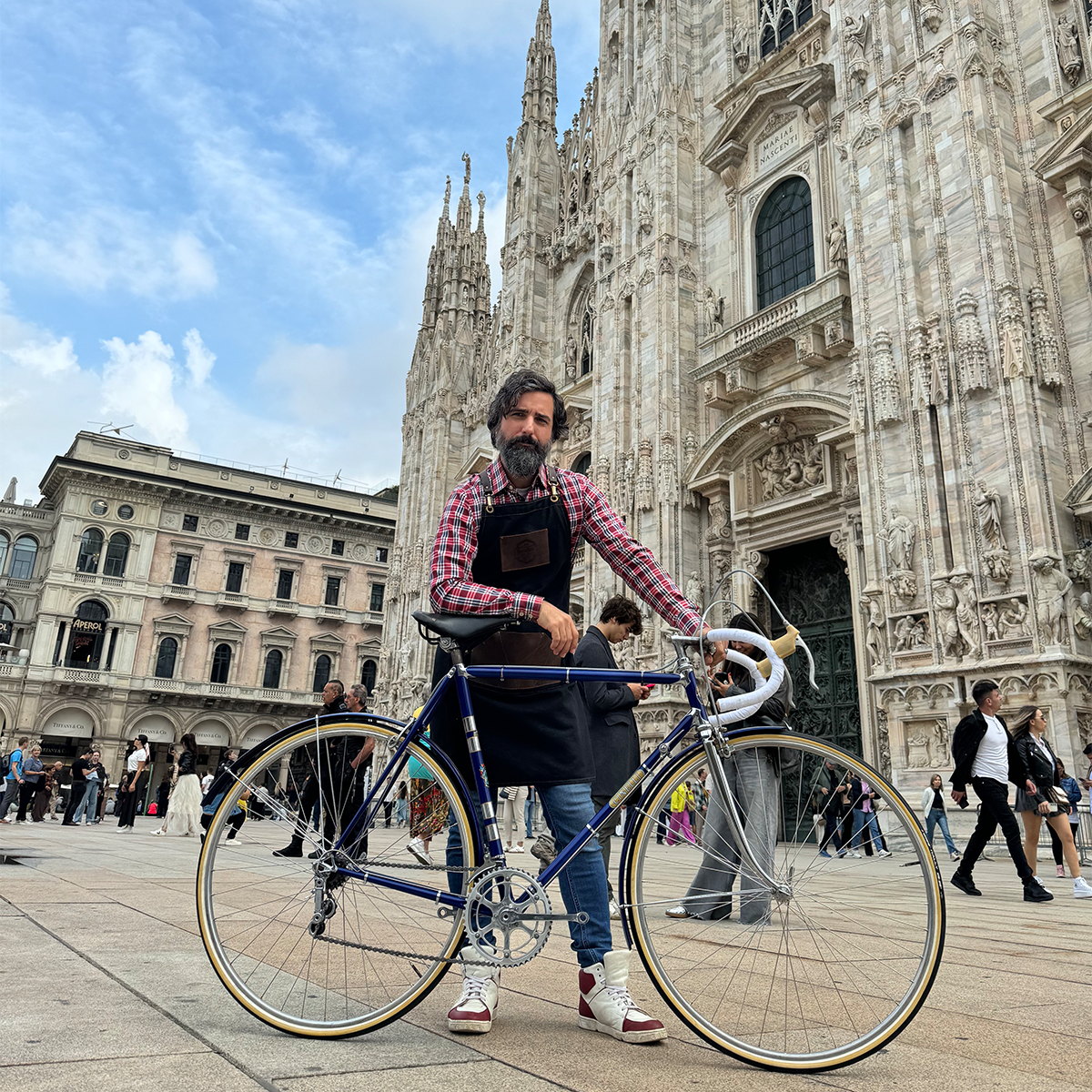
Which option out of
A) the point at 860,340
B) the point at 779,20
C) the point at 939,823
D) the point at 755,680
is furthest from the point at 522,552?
the point at 779,20

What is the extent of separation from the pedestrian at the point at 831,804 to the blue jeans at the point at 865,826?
0.04m

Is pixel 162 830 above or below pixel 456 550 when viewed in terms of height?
below

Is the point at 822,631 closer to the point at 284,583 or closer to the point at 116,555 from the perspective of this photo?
the point at 284,583

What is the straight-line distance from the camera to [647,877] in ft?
7.62

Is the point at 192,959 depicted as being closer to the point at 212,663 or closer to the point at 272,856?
the point at 272,856

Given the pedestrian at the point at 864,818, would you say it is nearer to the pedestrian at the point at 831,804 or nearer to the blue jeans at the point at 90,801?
the pedestrian at the point at 831,804

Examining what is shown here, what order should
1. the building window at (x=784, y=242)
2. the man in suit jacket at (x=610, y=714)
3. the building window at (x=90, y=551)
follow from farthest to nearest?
the building window at (x=90, y=551) < the building window at (x=784, y=242) < the man in suit jacket at (x=610, y=714)

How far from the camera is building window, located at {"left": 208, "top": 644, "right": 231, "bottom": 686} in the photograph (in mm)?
39594

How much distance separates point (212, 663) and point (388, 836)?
40.1 m

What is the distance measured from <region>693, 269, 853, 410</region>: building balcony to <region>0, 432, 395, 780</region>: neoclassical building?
28.7 metres

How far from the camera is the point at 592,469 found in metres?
18.7

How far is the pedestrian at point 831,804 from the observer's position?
7.35 ft

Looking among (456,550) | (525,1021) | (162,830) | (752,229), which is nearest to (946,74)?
(752,229)

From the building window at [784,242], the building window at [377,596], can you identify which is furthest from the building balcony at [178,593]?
the building window at [784,242]
